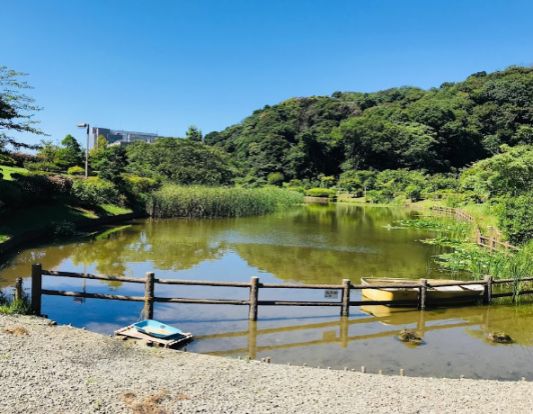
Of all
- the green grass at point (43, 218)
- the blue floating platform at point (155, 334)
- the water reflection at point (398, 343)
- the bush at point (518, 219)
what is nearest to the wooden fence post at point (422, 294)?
the water reflection at point (398, 343)

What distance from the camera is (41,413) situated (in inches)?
205

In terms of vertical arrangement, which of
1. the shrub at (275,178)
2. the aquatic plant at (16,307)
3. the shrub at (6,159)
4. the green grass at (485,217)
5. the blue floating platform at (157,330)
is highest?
the shrub at (275,178)

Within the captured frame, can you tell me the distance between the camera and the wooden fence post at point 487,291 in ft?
40.5

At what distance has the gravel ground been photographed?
18.6 ft

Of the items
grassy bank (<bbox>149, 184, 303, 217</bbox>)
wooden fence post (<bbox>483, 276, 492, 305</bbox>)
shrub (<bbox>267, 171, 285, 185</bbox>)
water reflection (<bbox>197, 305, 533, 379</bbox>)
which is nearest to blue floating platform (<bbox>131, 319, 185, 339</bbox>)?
water reflection (<bbox>197, 305, 533, 379</bbox>)

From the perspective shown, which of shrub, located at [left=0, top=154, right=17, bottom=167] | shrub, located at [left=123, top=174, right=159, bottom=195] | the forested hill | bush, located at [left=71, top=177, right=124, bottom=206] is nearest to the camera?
shrub, located at [left=0, top=154, right=17, bottom=167]

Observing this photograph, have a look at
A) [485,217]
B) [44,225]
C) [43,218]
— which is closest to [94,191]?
[43,218]

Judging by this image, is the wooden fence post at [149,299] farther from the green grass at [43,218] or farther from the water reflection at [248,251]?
the green grass at [43,218]

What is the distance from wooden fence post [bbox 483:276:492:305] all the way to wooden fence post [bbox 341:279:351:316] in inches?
163

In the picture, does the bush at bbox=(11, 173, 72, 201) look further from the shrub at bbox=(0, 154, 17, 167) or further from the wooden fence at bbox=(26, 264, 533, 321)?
the wooden fence at bbox=(26, 264, 533, 321)

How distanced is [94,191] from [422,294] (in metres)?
22.4

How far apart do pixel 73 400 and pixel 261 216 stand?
3267 centimetres

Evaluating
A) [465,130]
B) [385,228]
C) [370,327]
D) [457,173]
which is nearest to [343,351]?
[370,327]

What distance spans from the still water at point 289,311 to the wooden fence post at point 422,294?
196 mm
